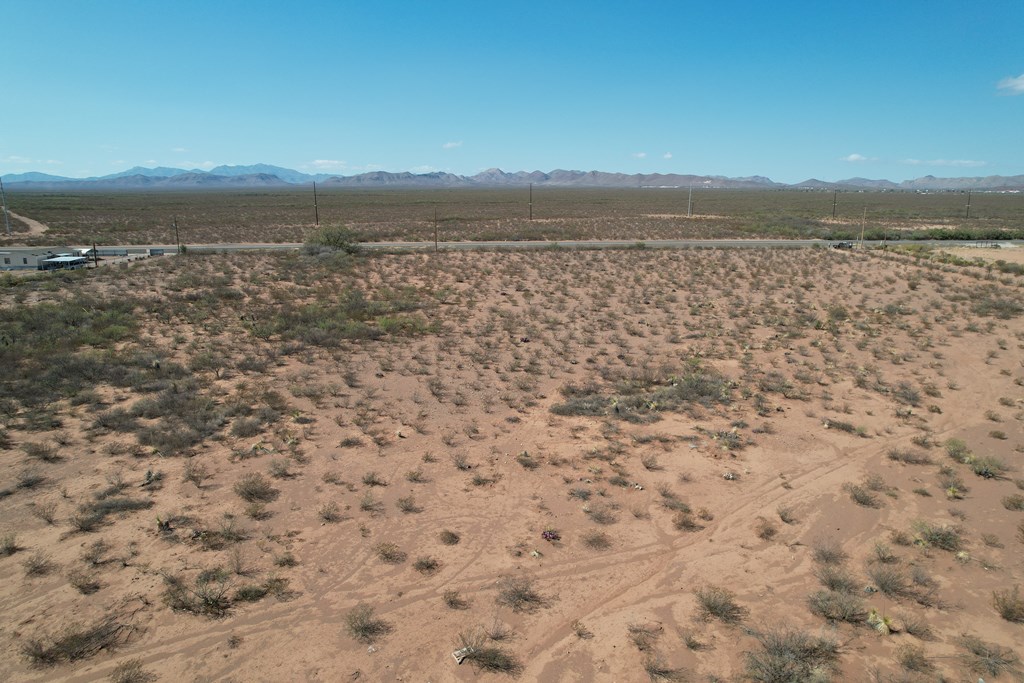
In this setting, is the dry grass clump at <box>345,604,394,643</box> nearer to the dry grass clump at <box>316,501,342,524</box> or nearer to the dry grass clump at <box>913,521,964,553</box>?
the dry grass clump at <box>316,501,342,524</box>

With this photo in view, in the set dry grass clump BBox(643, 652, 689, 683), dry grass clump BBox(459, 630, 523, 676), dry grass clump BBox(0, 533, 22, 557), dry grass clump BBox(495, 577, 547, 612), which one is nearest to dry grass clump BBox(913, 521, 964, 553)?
dry grass clump BBox(643, 652, 689, 683)

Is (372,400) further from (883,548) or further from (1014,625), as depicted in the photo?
(1014,625)

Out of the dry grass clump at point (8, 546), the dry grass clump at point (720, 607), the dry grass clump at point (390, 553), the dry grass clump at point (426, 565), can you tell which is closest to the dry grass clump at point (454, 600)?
the dry grass clump at point (426, 565)

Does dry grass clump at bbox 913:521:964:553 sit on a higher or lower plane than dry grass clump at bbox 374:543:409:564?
higher

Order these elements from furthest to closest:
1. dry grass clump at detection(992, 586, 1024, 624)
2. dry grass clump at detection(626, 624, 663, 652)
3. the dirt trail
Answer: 1. the dirt trail
2. dry grass clump at detection(992, 586, 1024, 624)
3. dry grass clump at detection(626, 624, 663, 652)

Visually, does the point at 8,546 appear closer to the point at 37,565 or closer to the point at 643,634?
the point at 37,565

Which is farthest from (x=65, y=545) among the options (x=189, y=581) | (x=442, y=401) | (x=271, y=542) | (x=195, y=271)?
(x=195, y=271)
